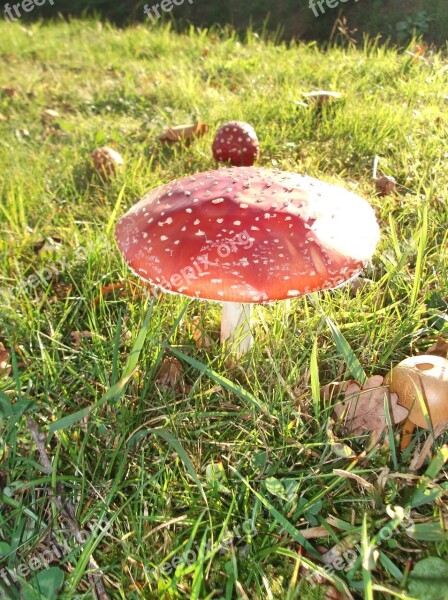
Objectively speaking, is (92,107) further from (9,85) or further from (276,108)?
(276,108)

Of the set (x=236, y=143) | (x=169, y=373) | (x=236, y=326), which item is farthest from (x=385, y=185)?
(x=169, y=373)

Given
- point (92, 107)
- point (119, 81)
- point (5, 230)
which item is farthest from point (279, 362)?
point (119, 81)

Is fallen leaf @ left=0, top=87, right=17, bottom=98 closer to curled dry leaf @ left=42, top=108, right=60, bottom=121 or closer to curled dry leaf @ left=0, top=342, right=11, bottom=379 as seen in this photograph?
curled dry leaf @ left=42, top=108, right=60, bottom=121

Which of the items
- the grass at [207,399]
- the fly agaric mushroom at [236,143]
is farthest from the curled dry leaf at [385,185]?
the fly agaric mushroom at [236,143]

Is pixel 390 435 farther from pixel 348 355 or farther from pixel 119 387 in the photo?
pixel 119 387

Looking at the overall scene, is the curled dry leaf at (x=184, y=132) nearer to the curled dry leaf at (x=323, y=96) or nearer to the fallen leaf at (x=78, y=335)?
the curled dry leaf at (x=323, y=96)

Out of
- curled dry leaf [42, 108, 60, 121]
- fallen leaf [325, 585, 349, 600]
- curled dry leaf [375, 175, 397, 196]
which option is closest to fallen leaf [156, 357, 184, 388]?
fallen leaf [325, 585, 349, 600]
